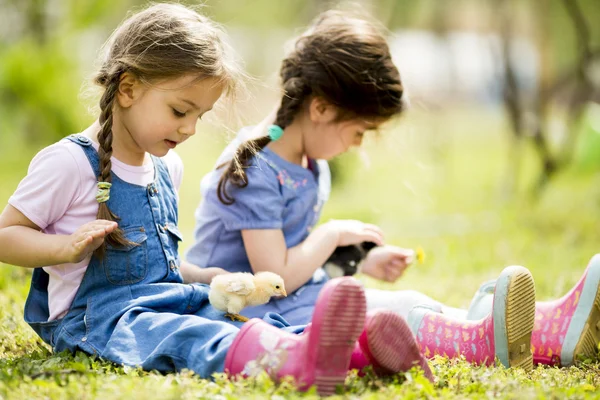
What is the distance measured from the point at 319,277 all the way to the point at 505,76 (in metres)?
5.07

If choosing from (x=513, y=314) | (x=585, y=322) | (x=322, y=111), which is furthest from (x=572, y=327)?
(x=322, y=111)

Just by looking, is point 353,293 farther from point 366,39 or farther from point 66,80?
point 66,80

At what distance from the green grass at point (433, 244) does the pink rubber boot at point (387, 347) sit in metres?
0.05

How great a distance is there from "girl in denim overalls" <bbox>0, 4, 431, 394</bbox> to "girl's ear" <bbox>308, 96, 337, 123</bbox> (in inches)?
20.0

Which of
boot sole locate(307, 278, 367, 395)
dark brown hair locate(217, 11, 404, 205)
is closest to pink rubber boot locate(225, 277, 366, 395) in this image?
boot sole locate(307, 278, 367, 395)

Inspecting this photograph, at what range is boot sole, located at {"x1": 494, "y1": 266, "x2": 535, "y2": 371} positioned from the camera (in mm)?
2570

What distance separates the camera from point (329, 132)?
10.6 feet

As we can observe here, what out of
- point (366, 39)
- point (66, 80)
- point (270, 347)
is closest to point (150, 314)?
point (270, 347)

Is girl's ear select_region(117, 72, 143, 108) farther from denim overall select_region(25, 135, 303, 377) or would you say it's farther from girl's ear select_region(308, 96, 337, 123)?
girl's ear select_region(308, 96, 337, 123)

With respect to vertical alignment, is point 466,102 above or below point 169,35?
below

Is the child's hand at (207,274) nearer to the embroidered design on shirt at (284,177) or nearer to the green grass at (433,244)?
the embroidered design on shirt at (284,177)

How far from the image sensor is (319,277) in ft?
10.8

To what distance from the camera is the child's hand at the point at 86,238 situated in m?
2.32

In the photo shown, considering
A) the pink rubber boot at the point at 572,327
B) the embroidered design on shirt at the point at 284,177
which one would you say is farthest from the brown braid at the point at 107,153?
the pink rubber boot at the point at 572,327
